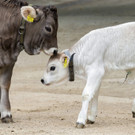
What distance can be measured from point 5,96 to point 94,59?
1.62 m

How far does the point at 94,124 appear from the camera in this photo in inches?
315

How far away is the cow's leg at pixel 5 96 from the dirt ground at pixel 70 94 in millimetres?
179

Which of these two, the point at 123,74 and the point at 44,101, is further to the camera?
A: the point at 123,74

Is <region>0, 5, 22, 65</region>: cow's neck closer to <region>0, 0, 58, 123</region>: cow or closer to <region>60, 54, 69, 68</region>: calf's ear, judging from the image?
<region>0, 0, 58, 123</region>: cow

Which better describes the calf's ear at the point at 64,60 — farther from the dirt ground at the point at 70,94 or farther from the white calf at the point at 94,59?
the dirt ground at the point at 70,94

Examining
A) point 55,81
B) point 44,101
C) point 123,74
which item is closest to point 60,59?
point 55,81

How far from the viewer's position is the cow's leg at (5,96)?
27.2ft

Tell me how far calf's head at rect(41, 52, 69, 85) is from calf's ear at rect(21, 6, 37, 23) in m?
0.64

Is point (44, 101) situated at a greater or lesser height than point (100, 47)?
lesser

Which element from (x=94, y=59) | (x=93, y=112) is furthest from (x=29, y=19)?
(x=93, y=112)

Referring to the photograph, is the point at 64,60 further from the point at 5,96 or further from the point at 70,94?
the point at 70,94

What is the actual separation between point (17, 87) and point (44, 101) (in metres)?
2.19

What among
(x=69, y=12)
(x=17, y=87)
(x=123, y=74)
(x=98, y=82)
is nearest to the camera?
(x=98, y=82)

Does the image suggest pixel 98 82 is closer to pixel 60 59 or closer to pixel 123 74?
pixel 60 59
